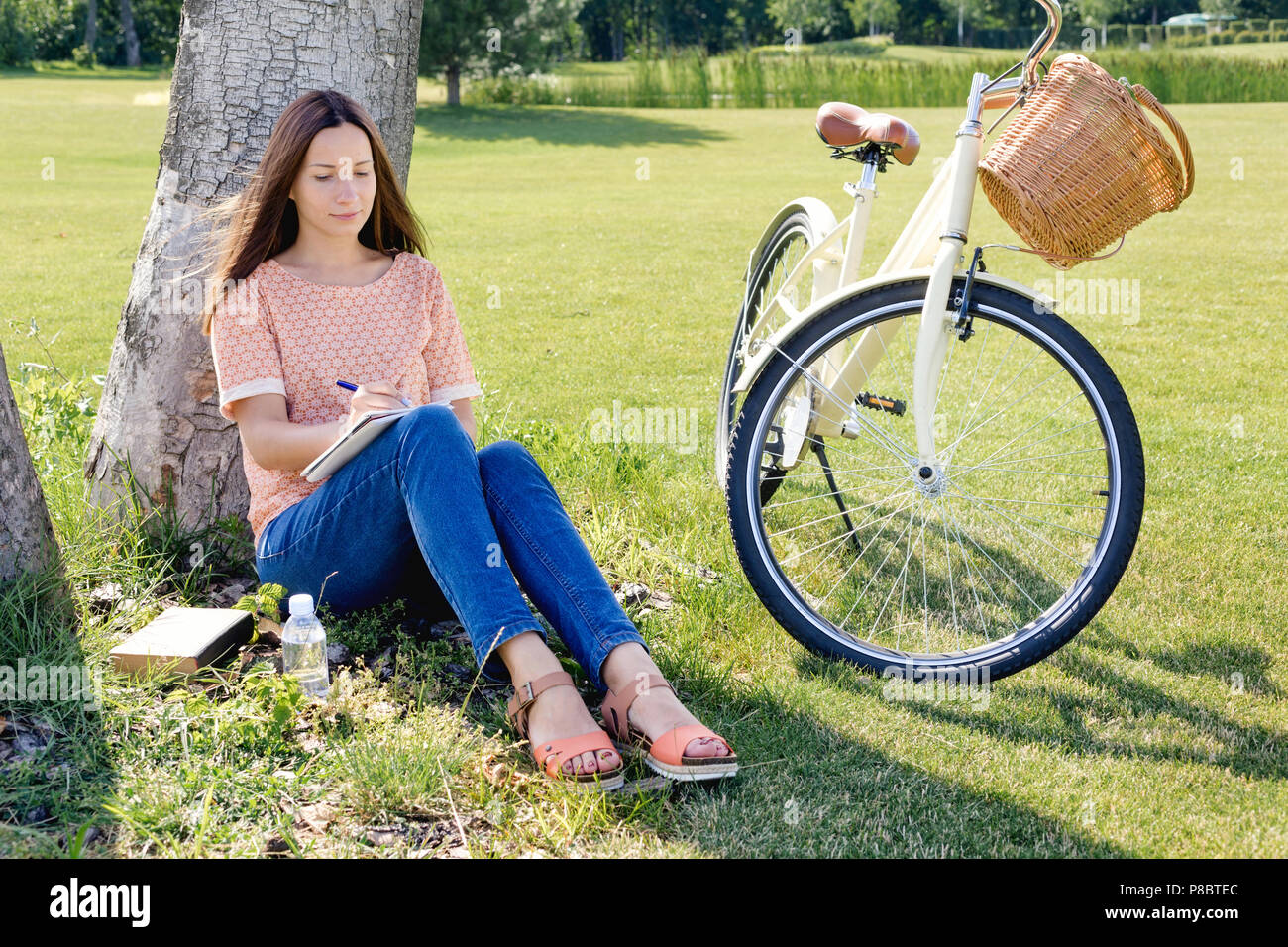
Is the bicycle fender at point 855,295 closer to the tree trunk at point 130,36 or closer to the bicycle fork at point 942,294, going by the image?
the bicycle fork at point 942,294

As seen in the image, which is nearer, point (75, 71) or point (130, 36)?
point (75, 71)

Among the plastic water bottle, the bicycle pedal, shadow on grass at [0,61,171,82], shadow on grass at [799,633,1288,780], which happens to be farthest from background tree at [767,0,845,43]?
the plastic water bottle

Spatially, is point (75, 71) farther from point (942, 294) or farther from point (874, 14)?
point (942, 294)

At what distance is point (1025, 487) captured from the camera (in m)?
4.48

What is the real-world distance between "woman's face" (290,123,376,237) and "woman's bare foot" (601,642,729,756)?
1.31 metres

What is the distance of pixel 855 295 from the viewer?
2969 millimetres

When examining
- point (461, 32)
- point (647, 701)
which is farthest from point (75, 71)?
point (647, 701)

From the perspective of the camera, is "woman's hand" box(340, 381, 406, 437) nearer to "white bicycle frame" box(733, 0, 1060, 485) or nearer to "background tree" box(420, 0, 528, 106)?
"white bicycle frame" box(733, 0, 1060, 485)

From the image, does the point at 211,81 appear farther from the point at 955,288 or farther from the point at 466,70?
the point at 466,70

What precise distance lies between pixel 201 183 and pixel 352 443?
1.17 meters

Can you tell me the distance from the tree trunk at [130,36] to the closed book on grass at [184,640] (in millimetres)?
43315

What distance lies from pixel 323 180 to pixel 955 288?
163 centimetres

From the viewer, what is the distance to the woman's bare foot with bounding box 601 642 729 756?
8.21 feet
